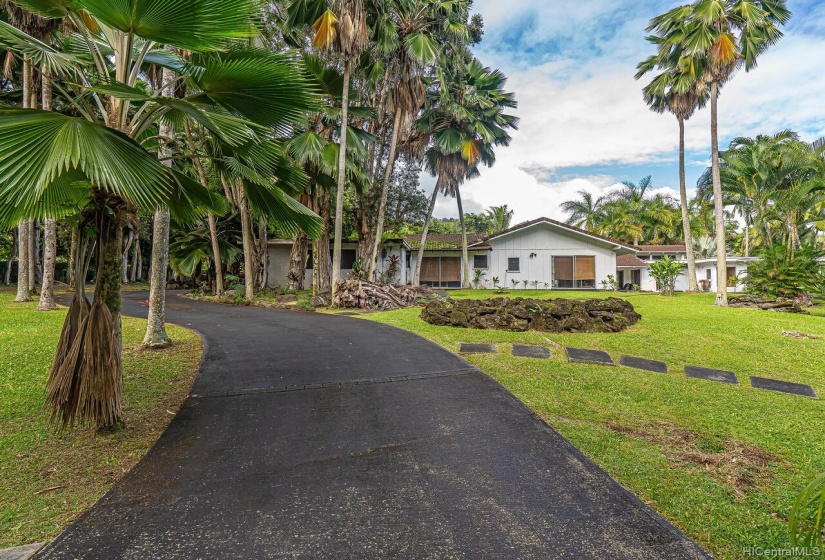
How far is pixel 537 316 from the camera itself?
9.66 m

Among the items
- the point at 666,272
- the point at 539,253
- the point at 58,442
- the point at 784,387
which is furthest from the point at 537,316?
the point at 539,253

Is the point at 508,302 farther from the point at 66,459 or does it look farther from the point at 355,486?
the point at 66,459

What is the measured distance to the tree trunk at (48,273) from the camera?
11758 millimetres

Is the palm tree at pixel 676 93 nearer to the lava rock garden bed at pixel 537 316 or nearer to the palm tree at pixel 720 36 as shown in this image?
the palm tree at pixel 720 36

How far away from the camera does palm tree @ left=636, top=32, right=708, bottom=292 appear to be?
1619 centimetres

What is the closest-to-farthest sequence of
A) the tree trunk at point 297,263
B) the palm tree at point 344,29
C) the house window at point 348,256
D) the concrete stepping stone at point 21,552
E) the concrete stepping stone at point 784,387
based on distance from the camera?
1. the concrete stepping stone at point 21,552
2. the concrete stepping stone at point 784,387
3. the palm tree at point 344,29
4. the tree trunk at point 297,263
5. the house window at point 348,256

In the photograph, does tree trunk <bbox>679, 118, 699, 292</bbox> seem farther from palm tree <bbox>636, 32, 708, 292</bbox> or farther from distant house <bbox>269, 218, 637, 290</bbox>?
distant house <bbox>269, 218, 637, 290</bbox>

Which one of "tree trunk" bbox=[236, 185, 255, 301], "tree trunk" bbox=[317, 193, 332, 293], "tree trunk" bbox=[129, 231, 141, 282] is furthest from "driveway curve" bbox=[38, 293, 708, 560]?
"tree trunk" bbox=[129, 231, 141, 282]

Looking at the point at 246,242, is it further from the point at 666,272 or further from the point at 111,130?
the point at 666,272

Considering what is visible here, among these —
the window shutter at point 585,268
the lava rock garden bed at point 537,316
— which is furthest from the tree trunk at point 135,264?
the window shutter at point 585,268

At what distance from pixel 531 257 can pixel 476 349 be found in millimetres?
17403

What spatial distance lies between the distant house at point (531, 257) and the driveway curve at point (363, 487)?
1790 centimetres

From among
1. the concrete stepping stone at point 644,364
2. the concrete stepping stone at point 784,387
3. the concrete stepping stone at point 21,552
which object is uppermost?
the concrete stepping stone at point 644,364

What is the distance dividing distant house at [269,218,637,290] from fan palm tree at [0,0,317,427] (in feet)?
60.6
